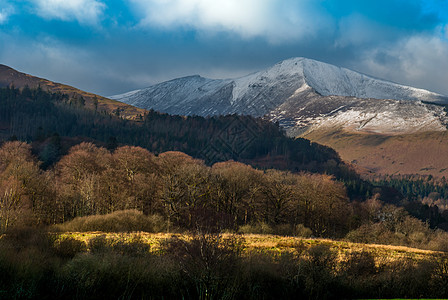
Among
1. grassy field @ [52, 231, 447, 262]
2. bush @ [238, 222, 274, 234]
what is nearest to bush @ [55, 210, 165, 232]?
grassy field @ [52, 231, 447, 262]

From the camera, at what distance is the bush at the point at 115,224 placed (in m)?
49.6

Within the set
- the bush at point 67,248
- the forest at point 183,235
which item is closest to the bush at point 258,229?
the forest at point 183,235

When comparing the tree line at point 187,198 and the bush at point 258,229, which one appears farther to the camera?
the bush at point 258,229

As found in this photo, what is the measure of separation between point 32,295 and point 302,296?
15.9 meters

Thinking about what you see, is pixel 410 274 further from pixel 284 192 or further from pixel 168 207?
pixel 284 192

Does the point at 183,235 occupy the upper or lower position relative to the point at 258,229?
upper

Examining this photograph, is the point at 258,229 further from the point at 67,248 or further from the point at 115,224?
the point at 67,248

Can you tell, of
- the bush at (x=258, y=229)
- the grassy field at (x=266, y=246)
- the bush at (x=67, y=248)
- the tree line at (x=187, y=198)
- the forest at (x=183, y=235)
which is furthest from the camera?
the bush at (x=258, y=229)

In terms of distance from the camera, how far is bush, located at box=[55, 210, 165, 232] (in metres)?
49.6

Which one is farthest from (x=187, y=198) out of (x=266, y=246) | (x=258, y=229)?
(x=266, y=246)

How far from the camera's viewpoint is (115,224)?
4972 centimetres

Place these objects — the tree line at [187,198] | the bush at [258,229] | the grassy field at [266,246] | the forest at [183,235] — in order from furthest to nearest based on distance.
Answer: the bush at [258,229]
the tree line at [187,198]
the grassy field at [266,246]
the forest at [183,235]

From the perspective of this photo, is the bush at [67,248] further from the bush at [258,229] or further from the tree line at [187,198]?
the bush at [258,229]

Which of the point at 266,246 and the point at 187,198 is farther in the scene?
the point at 187,198
